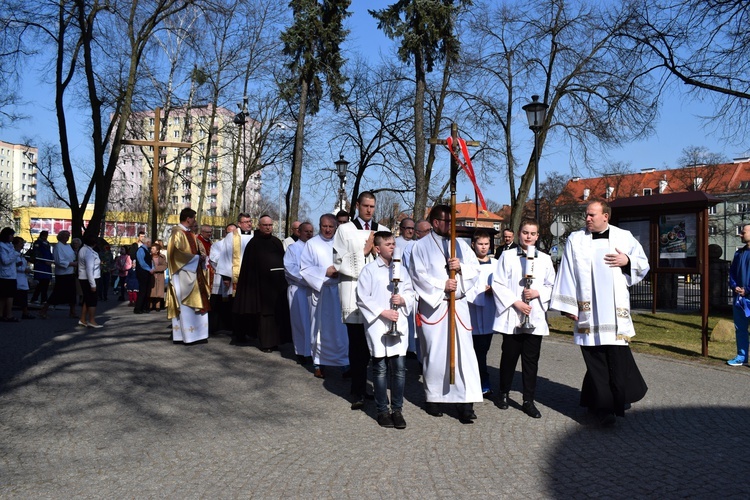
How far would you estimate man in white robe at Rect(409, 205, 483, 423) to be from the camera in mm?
6492

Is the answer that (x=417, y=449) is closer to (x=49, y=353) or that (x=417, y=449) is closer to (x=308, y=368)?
(x=308, y=368)

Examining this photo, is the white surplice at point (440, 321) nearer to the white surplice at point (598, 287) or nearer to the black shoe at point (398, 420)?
the black shoe at point (398, 420)

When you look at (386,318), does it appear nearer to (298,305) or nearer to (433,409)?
(433,409)

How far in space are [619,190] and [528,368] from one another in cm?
6413

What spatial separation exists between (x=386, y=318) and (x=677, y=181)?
69.4 metres

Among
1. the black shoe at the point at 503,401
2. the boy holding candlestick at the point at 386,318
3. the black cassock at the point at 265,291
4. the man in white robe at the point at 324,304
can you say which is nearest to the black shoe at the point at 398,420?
the boy holding candlestick at the point at 386,318

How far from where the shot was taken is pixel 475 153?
28.2m

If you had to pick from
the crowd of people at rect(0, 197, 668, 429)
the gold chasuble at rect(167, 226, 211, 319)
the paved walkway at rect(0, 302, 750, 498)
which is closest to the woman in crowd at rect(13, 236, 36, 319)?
the gold chasuble at rect(167, 226, 211, 319)

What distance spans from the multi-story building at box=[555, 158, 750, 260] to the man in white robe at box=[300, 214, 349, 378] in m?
47.9

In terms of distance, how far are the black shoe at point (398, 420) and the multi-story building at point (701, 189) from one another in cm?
5035

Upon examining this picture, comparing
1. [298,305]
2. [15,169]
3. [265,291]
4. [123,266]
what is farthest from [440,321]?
[15,169]

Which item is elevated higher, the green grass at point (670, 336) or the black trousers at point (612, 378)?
the black trousers at point (612, 378)

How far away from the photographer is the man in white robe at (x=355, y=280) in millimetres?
7270

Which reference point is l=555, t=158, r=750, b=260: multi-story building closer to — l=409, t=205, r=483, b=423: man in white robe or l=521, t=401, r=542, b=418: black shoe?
l=521, t=401, r=542, b=418: black shoe
